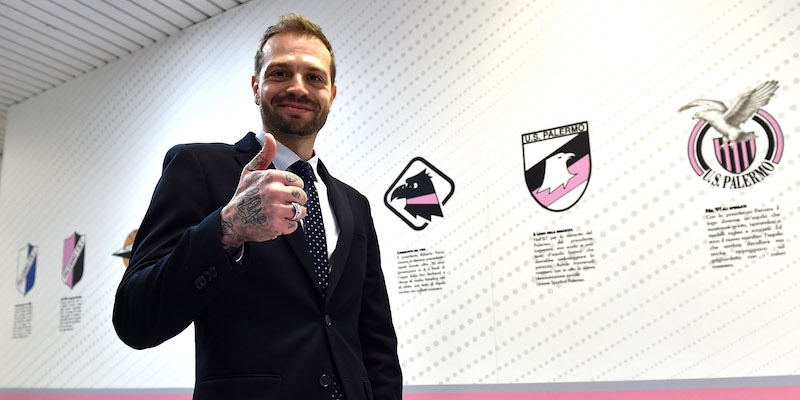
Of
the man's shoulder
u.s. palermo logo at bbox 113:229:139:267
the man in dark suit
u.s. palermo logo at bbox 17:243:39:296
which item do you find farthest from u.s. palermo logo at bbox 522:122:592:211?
u.s. palermo logo at bbox 17:243:39:296

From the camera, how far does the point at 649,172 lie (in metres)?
2.85

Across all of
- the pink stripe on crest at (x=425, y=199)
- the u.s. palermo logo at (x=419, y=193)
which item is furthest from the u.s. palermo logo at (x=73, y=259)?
the pink stripe on crest at (x=425, y=199)

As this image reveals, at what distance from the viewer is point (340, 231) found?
142cm

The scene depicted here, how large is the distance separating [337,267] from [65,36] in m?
4.47

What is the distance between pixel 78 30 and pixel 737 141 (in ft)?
14.5

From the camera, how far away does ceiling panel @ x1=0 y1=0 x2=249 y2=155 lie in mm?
4488

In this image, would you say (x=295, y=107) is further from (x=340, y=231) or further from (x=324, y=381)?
(x=324, y=381)

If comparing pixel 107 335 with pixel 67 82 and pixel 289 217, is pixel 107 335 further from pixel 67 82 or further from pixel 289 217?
pixel 289 217

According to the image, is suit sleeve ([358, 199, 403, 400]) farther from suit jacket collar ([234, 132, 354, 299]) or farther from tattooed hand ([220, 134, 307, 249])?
tattooed hand ([220, 134, 307, 249])

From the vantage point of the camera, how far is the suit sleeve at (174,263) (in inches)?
38.4

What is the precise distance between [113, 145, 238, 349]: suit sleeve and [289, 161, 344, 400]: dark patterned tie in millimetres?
217

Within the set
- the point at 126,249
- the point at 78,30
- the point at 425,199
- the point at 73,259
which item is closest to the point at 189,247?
the point at 425,199

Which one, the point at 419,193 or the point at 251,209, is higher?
the point at 419,193

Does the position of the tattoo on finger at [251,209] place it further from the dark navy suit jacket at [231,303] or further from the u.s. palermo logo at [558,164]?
the u.s. palermo logo at [558,164]
